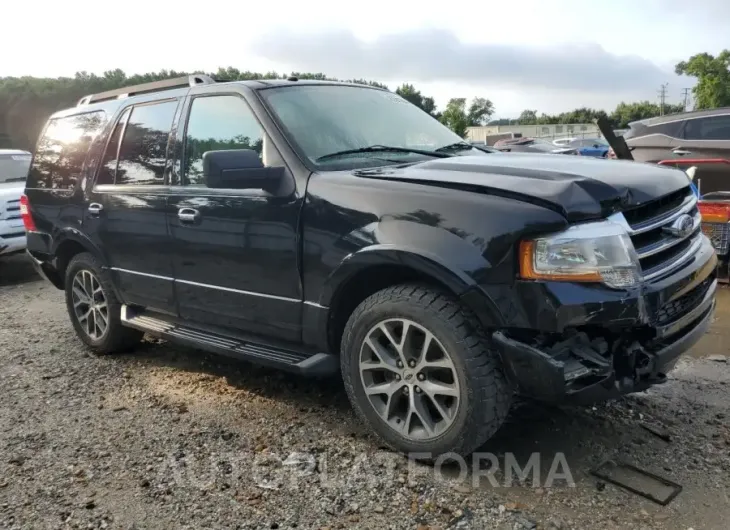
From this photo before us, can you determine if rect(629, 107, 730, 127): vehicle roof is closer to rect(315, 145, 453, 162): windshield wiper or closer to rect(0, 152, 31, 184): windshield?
rect(315, 145, 453, 162): windshield wiper

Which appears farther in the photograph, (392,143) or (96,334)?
(96,334)

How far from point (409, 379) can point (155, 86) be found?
3025 mm

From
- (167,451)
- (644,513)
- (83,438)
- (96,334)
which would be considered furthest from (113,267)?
(644,513)

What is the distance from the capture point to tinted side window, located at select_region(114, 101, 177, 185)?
439 centimetres

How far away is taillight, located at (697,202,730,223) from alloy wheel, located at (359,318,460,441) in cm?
400

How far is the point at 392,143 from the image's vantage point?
3.99 metres

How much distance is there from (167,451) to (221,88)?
2.16 metres

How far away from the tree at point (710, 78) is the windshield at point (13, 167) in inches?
2154

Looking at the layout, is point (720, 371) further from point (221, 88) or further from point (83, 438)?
point (83, 438)

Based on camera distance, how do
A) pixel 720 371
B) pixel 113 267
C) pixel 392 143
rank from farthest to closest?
pixel 113 267 → pixel 720 371 → pixel 392 143

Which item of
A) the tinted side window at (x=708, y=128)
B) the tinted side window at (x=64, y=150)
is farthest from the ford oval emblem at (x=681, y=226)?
the tinted side window at (x=708, y=128)

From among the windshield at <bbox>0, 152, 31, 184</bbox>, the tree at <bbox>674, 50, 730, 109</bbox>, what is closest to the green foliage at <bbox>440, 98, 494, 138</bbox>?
the tree at <bbox>674, 50, 730, 109</bbox>

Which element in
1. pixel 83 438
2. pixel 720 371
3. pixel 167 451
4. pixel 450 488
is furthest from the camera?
pixel 720 371

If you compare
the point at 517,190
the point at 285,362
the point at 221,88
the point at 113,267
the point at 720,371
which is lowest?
the point at 720,371
